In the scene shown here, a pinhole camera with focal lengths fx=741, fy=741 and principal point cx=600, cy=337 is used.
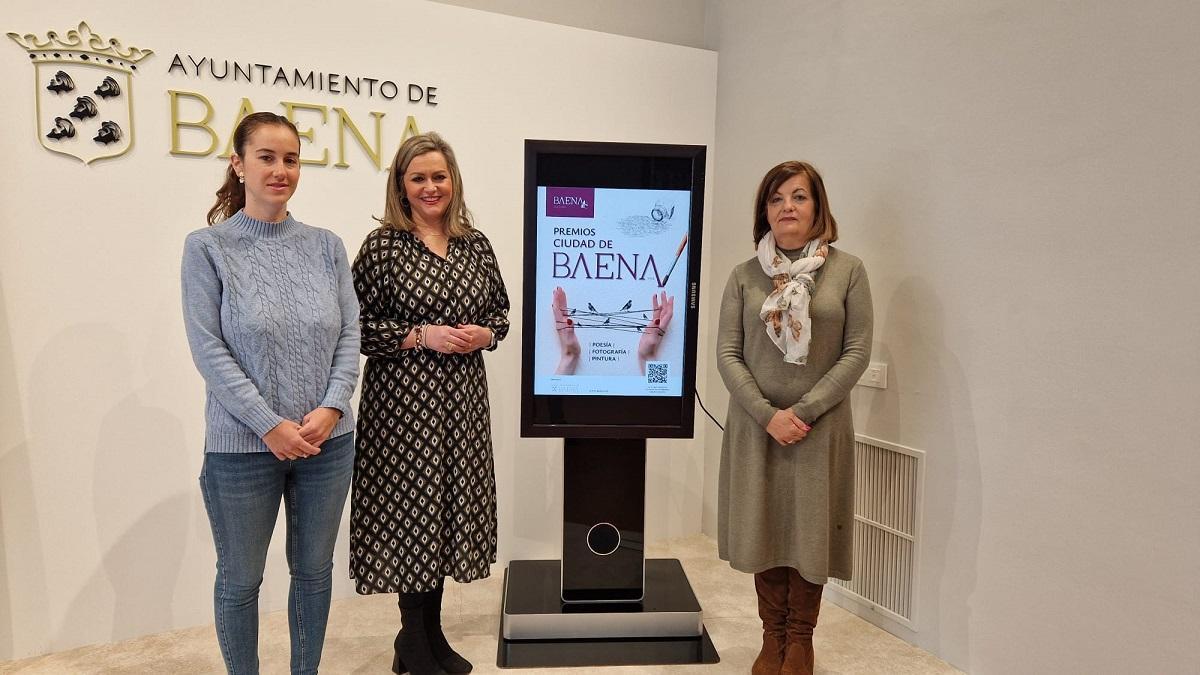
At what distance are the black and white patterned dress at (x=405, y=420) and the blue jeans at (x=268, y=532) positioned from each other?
15cm

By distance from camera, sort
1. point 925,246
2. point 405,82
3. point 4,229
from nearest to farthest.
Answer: point 4,229 < point 925,246 < point 405,82

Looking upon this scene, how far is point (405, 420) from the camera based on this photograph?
2.35 metres

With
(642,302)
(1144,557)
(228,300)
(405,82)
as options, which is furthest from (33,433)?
(1144,557)

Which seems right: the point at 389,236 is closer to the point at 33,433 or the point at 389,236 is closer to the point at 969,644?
the point at 33,433

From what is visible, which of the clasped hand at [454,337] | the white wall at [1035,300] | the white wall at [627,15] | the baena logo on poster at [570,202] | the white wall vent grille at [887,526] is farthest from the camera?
the white wall at [627,15]

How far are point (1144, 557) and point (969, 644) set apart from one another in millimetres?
748

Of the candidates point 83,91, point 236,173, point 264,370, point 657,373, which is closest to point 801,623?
point 657,373

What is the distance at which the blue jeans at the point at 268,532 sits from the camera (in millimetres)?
2000

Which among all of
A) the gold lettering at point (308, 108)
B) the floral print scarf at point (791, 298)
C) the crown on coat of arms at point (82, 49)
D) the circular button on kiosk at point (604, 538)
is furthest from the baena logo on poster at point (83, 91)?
the floral print scarf at point (791, 298)

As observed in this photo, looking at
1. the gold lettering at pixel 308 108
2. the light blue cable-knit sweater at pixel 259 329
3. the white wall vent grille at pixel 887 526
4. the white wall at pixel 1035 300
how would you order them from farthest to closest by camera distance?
the gold lettering at pixel 308 108 → the white wall vent grille at pixel 887 526 → the white wall at pixel 1035 300 → the light blue cable-knit sweater at pixel 259 329

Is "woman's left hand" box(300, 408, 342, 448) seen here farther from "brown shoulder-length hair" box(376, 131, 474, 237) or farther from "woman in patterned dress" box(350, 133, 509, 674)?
"brown shoulder-length hair" box(376, 131, 474, 237)

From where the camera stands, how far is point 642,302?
2.77 m

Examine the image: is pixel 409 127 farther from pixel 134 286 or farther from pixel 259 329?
pixel 259 329

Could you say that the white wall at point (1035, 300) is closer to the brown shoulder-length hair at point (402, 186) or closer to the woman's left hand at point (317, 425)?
the brown shoulder-length hair at point (402, 186)
